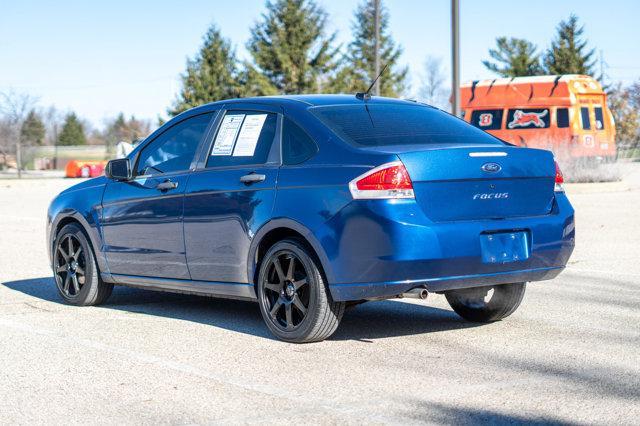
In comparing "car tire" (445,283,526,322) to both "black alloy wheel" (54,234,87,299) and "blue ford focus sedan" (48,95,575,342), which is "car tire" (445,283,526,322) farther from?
"black alloy wheel" (54,234,87,299)

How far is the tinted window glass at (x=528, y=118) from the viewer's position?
99.0 ft

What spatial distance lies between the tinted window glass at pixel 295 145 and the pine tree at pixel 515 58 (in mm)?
67649

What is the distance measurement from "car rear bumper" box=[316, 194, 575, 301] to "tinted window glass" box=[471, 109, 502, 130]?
1016 inches

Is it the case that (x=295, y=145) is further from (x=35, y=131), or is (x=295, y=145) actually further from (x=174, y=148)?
(x=35, y=131)

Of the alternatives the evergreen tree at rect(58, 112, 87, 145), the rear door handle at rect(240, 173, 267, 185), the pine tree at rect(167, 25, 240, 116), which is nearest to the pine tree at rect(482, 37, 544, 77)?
the pine tree at rect(167, 25, 240, 116)

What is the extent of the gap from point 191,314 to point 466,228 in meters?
2.71

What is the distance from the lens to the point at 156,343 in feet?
21.8

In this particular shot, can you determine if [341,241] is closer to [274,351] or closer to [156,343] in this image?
[274,351]

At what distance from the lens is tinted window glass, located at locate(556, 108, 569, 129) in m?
29.7

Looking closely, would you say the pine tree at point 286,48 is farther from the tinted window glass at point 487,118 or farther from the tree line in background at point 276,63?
the tinted window glass at point 487,118

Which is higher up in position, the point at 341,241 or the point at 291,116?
the point at 291,116

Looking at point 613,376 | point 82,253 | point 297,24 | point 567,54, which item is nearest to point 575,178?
point 82,253

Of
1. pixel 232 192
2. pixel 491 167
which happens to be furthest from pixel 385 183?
pixel 232 192

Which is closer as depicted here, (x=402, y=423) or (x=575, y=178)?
(x=402, y=423)
